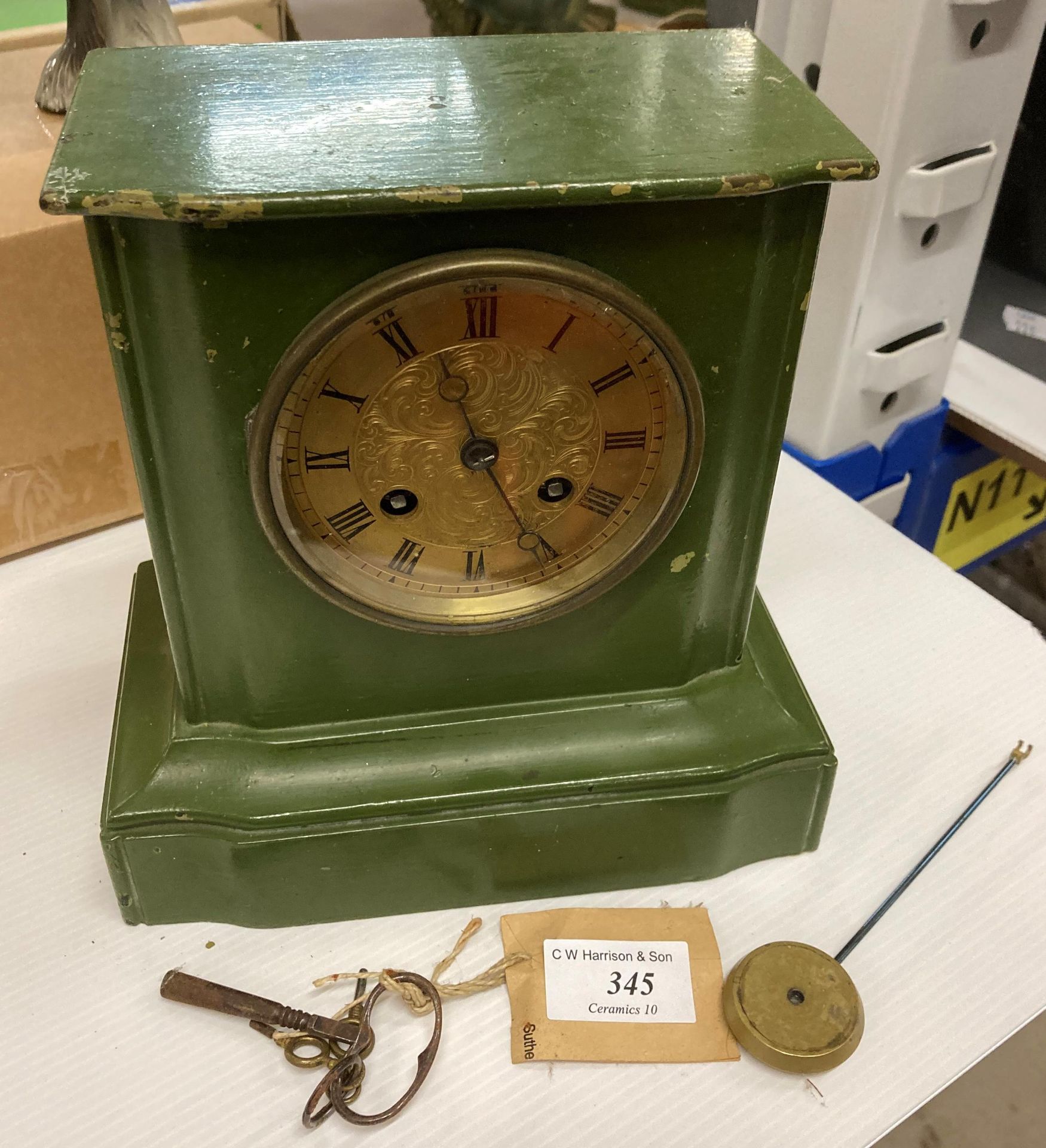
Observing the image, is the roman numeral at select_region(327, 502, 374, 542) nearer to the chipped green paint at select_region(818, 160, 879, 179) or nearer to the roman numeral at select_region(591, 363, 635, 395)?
the roman numeral at select_region(591, 363, 635, 395)

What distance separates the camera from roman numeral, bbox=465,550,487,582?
0.88 m

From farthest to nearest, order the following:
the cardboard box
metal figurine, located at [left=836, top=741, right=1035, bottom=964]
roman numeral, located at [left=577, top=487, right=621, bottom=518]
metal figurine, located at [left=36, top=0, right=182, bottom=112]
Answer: metal figurine, located at [left=36, top=0, right=182, bottom=112], the cardboard box, metal figurine, located at [left=836, top=741, right=1035, bottom=964], roman numeral, located at [left=577, top=487, right=621, bottom=518]

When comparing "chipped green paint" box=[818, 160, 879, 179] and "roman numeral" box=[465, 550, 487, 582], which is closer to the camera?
"chipped green paint" box=[818, 160, 879, 179]

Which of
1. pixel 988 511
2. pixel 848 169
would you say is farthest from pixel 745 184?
pixel 988 511

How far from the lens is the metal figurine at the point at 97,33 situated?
1346 millimetres

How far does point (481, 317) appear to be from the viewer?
751 millimetres

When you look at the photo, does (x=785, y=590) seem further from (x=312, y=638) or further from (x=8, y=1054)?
(x=8, y=1054)

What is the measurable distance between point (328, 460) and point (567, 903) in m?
0.50

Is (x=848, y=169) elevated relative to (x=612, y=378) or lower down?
elevated

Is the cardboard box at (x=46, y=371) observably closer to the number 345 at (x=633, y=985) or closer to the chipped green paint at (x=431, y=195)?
the chipped green paint at (x=431, y=195)

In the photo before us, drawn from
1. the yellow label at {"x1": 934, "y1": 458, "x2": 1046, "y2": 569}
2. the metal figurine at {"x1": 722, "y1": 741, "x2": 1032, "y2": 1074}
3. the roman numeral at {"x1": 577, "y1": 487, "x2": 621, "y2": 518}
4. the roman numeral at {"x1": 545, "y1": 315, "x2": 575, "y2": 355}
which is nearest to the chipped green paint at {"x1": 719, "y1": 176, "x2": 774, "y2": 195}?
the roman numeral at {"x1": 545, "y1": 315, "x2": 575, "y2": 355}

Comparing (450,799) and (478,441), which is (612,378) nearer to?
(478,441)

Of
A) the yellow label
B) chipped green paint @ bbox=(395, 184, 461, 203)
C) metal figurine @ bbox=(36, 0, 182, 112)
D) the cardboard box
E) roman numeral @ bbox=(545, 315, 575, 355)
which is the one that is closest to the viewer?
chipped green paint @ bbox=(395, 184, 461, 203)

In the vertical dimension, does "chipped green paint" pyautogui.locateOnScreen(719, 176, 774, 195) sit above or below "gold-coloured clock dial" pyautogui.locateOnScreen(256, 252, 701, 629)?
above
